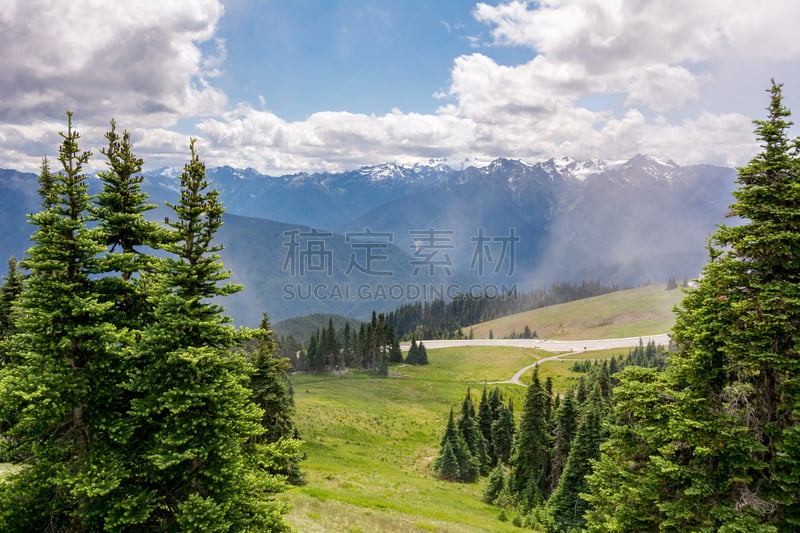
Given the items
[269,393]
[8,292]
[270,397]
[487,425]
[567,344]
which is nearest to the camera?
[8,292]

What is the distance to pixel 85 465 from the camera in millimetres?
11391

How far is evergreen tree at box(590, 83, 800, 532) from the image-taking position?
39.1 ft

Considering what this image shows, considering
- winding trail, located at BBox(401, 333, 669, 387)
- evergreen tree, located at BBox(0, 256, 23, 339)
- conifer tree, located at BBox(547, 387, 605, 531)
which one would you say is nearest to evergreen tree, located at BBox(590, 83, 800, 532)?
conifer tree, located at BBox(547, 387, 605, 531)

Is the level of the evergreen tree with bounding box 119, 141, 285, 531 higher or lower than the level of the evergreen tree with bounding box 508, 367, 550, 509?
higher

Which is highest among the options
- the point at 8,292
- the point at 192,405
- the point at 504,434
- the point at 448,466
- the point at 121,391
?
the point at 8,292

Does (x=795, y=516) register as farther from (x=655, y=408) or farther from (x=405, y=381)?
(x=405, y=381)

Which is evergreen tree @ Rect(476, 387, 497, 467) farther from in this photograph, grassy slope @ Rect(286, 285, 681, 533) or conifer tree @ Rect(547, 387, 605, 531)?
conifer tree @ Rect(547, 387, 605, 531)

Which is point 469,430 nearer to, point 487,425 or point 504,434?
point 504,434

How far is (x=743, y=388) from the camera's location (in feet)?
42.8

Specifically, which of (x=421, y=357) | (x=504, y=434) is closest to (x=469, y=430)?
(x=504, y=434)

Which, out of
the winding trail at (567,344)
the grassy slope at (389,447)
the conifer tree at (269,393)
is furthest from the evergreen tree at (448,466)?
the winding trail at (567,344)

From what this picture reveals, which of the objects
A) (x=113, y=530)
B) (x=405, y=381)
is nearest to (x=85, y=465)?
(x=113, y=530)

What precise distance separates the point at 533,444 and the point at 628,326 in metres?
187

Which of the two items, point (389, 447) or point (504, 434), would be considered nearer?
point (389, 447)
